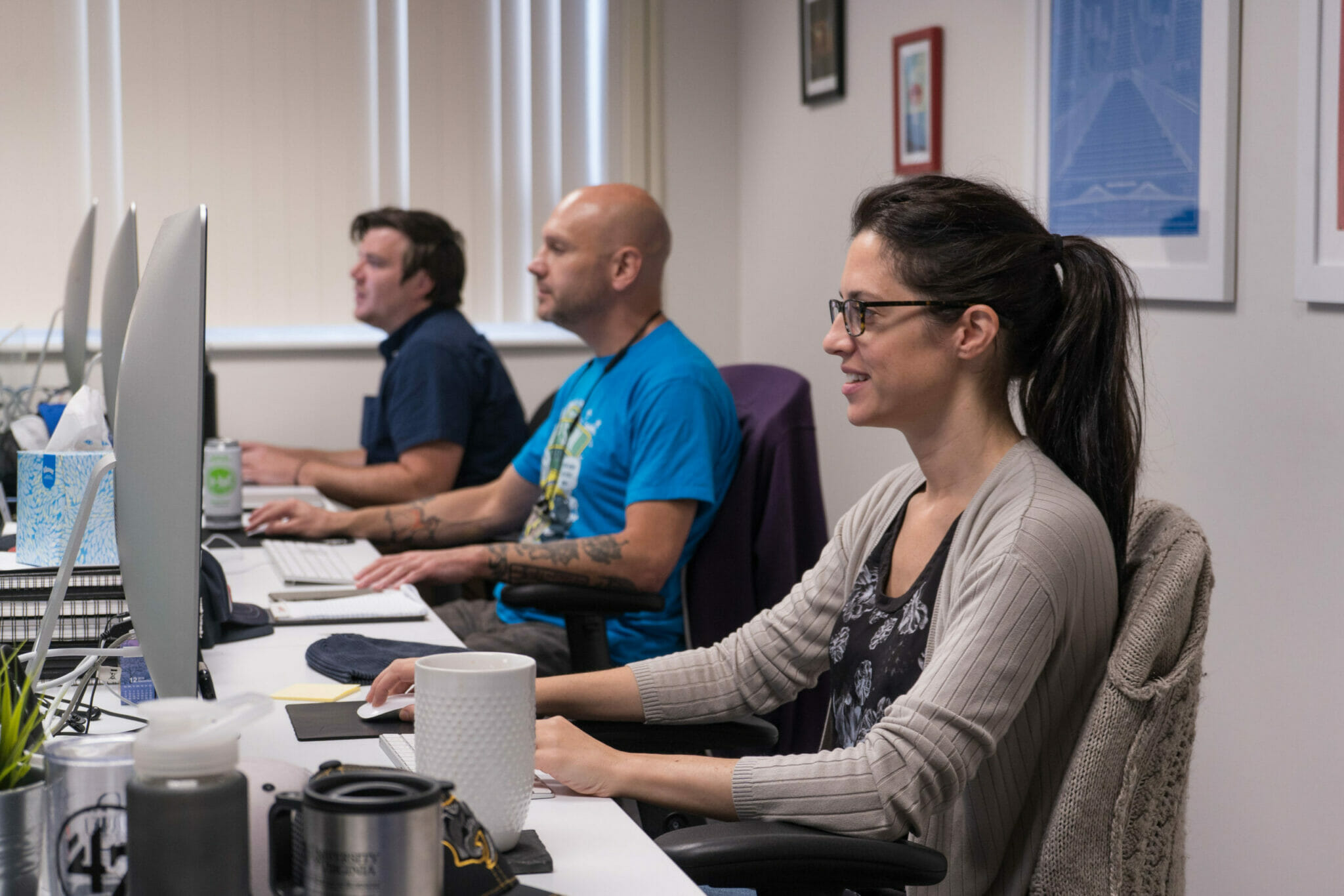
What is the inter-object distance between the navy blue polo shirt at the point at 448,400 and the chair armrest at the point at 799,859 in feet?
6.70

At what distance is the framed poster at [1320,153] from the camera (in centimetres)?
171

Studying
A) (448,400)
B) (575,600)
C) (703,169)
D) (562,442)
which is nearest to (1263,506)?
(575,600)

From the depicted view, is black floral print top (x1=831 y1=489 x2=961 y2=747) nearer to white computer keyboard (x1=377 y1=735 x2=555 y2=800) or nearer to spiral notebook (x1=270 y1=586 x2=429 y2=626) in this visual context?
white computer keyboard (x1=377 y1=735 x2=555 y2=800)

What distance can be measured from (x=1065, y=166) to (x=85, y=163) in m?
2.68

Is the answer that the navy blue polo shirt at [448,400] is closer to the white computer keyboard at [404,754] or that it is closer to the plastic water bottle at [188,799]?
the white computer keyboard at [404,754]

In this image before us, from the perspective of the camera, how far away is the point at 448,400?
2961 mm

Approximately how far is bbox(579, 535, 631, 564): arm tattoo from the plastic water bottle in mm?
1391

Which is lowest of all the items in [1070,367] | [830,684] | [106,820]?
[830,684]

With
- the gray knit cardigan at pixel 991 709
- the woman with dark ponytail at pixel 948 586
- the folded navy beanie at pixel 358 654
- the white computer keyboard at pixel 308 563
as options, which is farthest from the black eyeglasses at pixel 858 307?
the white computer keyboard at pixel 308 563

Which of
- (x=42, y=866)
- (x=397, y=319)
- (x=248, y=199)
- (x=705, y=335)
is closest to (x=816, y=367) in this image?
(x=705, y=335)

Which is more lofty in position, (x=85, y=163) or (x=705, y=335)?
(x=85, y=163)

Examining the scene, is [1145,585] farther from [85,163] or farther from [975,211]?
[85,163]

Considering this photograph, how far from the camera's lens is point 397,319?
10.8ft

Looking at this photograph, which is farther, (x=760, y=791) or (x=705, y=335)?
(x=705, y=335)
